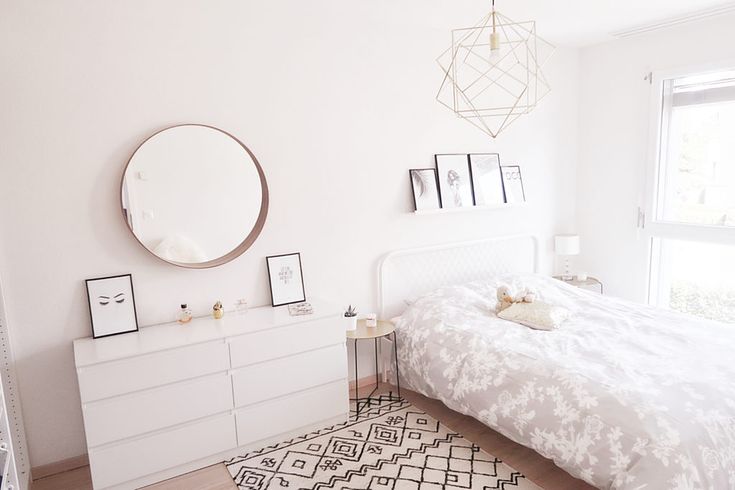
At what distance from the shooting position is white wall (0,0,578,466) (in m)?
2.37

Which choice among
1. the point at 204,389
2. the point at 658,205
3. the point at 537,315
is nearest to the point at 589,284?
the point at 658,205

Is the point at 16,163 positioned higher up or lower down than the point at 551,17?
lower down

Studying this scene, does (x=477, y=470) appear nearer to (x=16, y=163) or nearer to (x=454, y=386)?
(x=454, y=386)

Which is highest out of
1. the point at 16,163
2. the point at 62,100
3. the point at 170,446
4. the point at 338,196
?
the point at 62,100

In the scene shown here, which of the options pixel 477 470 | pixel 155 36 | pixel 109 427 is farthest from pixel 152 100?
pixel 477 470

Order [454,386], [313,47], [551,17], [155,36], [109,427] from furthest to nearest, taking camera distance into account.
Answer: [551,17]
[313,47]
[454,386]
[155,36]
[109,427]

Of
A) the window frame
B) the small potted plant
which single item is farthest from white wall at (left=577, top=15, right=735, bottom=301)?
the small potted plant

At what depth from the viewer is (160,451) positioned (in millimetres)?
2383

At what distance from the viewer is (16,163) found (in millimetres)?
2336

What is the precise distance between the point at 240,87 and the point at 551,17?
2154 mm

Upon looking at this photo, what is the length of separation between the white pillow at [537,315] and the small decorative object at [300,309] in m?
1.21

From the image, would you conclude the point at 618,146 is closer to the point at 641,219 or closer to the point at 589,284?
the point at 641,219

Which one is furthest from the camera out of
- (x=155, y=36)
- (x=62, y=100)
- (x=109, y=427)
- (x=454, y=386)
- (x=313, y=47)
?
(x=313, y=47)

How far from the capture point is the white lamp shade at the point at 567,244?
13.8 ft
